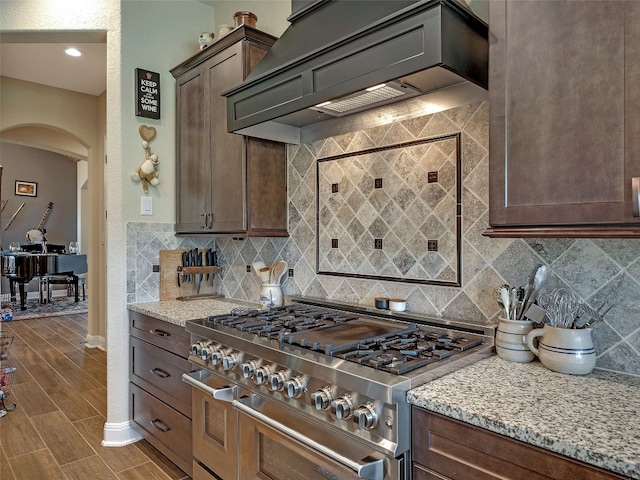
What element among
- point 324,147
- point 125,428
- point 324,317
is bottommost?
point 125,428

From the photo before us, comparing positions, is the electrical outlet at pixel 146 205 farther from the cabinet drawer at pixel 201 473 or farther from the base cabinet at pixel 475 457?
the base cabinet at pixel 475 457

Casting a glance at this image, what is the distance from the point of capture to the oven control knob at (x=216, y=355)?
176 centimetres

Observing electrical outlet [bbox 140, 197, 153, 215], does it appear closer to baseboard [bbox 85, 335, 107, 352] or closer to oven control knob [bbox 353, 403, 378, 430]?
oven control knob [bbox 353, 403, 378, 430]

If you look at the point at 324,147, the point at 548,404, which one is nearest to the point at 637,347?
the point at 548,404

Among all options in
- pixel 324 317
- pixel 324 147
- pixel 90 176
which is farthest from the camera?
pixel 90 176

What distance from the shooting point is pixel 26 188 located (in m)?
9.41

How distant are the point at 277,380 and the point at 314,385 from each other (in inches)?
6.6

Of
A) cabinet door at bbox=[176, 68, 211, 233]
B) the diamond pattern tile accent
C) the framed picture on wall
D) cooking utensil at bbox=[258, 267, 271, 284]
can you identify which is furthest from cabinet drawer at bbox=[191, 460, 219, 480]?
the framed picture on wall

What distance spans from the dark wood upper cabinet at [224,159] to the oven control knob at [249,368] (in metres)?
0.90

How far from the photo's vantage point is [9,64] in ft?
13.8

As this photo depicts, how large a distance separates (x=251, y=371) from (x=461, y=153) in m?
1.21

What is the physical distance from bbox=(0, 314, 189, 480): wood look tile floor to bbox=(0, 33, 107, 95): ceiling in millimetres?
2924

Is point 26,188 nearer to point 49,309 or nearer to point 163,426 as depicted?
point 49,309

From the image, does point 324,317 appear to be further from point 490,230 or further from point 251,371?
point 490,230
